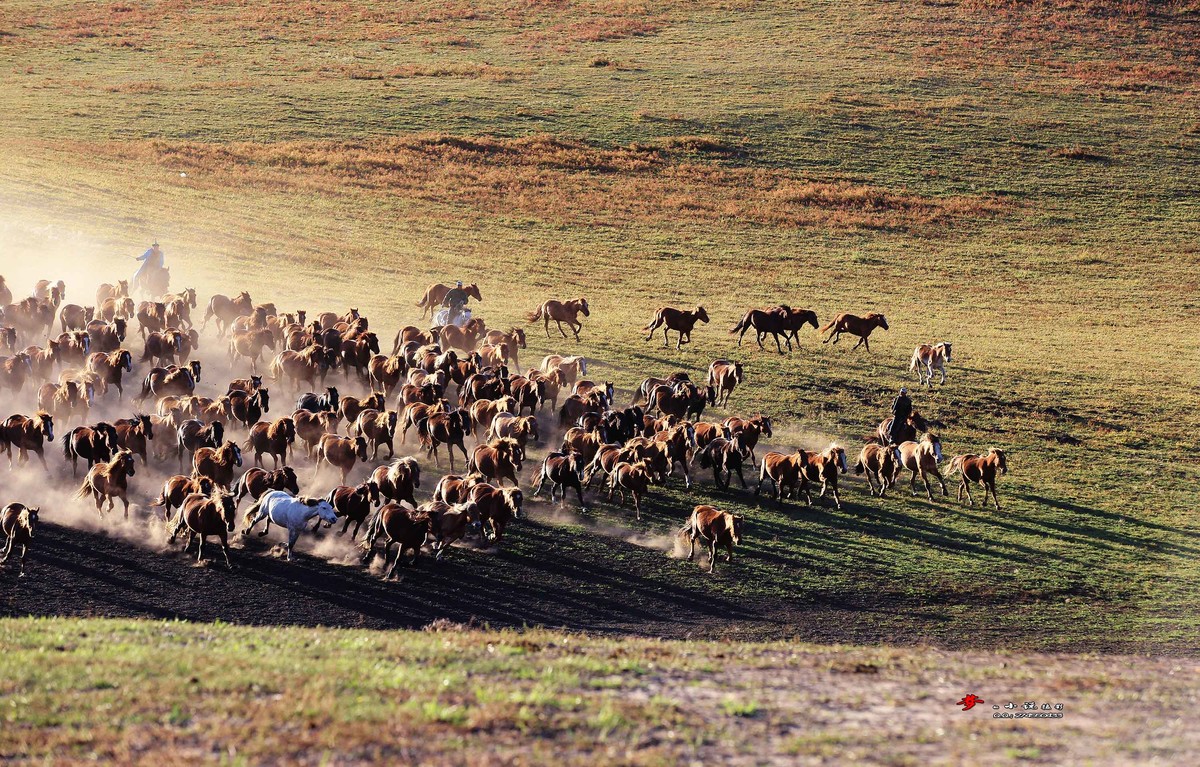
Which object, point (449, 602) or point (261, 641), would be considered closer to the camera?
point (261, 641)

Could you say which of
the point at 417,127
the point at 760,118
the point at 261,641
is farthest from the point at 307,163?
the point at 261,641

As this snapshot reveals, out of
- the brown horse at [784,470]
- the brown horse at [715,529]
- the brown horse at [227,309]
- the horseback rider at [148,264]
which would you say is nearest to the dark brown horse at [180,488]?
the brown horse at [715,529]

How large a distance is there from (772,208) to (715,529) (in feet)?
136

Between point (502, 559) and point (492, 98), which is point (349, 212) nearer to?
point (492, 98)

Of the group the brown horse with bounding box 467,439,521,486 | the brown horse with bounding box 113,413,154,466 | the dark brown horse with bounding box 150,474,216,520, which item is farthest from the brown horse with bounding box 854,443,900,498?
the brown horse with bounding box 113,413,154,466

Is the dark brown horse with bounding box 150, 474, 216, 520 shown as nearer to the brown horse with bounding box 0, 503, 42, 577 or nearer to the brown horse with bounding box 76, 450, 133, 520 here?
the brown horse with bounding box 76, 450, 133, 520

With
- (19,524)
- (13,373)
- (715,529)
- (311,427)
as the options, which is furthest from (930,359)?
(13,373)

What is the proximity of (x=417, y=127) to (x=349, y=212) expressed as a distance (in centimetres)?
1590

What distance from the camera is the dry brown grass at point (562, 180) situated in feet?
191

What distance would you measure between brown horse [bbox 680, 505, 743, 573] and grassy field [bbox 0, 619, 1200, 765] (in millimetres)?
4727

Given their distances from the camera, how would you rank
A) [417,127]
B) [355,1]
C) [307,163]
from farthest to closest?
[355,1], [417,127], [307,163]

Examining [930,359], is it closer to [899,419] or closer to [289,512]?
[899,419]

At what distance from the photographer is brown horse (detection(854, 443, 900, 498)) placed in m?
24.0

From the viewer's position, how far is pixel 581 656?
14289mm
